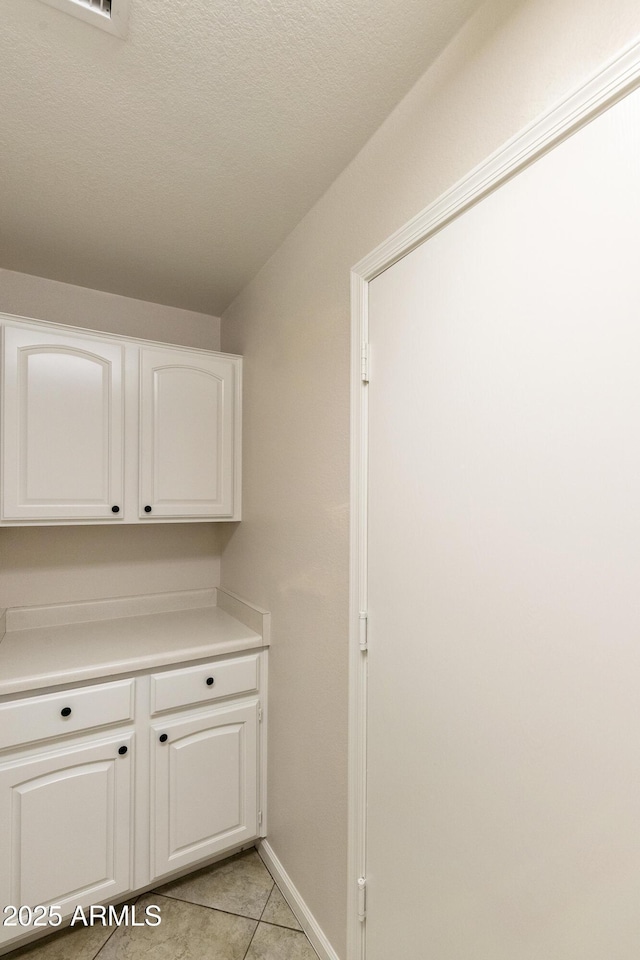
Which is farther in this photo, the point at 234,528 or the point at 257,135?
the point at 234,528

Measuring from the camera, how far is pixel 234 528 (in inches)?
93.3

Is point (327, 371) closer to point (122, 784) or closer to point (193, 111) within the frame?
point (193, 111)

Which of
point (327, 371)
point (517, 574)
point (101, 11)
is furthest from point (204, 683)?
point (101, 11)

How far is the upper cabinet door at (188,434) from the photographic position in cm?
205

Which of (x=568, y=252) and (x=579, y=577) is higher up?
(x=568, y=252)

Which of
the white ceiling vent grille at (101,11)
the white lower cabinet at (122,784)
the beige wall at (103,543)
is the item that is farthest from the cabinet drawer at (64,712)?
the white ceiling vent grille at (101,11)

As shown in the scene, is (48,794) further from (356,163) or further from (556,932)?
(356,163)

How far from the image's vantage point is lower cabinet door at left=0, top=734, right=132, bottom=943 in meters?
1.48

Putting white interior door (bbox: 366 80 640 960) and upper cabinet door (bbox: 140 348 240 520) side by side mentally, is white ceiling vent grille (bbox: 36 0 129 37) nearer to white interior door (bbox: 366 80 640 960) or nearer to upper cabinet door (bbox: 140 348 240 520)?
white interior door (bbox: 366 80 640 960)

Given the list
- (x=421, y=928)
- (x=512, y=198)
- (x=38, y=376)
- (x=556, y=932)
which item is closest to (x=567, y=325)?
(x=512, y=198)

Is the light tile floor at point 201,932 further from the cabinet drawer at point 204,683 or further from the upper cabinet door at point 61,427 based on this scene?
the upper cabinet door at point 61,427

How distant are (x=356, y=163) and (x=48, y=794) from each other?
7.31 feet

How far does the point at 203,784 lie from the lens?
5.94 ft

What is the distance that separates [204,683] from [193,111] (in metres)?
1.87
